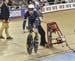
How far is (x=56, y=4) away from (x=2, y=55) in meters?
16.1

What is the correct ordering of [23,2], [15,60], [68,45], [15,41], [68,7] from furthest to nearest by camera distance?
[68,7] < [23,2] < [15,41] < [68,45] < [15,60]

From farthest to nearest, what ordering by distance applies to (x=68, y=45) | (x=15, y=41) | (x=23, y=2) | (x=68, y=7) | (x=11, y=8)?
(x=68, y=7) → (x=23, y=2) → (x=11, y=8) → (x=15, y=41) → (x=68, y=45)

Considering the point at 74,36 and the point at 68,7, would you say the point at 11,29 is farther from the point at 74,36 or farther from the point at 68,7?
the point at 68,7

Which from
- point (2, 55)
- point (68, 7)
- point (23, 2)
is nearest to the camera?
point (2, 55)

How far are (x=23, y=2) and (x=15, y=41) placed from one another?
12.0m

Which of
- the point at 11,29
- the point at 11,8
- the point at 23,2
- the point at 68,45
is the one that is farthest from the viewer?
the point at 23,2

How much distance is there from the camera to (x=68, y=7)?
29234mm

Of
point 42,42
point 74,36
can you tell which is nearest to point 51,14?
point 74,36

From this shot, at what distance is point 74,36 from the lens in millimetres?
16031

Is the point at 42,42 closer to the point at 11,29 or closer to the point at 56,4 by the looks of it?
the point at 11,29

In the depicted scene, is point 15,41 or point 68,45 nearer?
point 68,45

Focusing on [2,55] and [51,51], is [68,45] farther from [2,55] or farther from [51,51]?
[2,55]

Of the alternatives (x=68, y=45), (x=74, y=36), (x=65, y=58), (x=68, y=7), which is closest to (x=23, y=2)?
(x=68, y=7)

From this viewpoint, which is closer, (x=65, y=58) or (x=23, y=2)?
(x=65, y=58)
